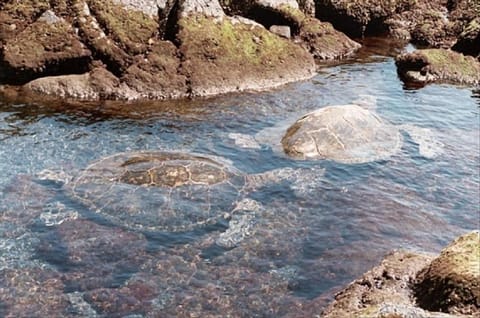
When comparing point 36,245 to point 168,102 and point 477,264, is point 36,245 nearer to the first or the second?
point 477,264

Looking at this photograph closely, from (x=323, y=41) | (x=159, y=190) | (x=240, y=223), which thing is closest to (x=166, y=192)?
(x=159, y=190)

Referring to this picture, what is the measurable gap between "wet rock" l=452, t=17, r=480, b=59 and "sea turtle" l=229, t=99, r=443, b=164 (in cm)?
1022

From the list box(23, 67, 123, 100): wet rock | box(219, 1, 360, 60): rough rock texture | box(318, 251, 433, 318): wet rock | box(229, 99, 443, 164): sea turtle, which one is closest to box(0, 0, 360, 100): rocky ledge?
box(23, 67, 123, 100): wet rock

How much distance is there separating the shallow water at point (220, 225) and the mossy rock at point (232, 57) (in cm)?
97

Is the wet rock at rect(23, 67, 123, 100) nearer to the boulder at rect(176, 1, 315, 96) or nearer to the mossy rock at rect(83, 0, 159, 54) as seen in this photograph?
the mossy rock at rect(83, 0, 159, 54)

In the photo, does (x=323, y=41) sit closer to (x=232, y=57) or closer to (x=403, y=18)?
(x=232, y=57)

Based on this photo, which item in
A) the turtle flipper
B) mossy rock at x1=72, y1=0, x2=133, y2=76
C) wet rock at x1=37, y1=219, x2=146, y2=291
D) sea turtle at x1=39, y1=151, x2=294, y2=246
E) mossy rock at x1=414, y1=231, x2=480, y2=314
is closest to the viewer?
mossy rock at x1=414, y1=231, x2=480, y2=314

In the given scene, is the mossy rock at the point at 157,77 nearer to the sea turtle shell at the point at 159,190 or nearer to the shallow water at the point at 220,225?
the shallow water at the point at 220,225

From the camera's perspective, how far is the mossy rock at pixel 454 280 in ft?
22.0

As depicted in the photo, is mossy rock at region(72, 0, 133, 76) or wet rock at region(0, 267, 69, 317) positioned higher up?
mossy rock at region(72, 0, 133, 76)

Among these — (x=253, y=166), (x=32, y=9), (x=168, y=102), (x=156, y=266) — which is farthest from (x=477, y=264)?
(x=32, y=9)

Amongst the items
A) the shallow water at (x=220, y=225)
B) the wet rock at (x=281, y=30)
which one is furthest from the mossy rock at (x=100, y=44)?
the wet rock at (x=281, y=30)

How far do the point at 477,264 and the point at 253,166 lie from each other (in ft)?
21.4

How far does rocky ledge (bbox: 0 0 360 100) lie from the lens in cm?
1684
